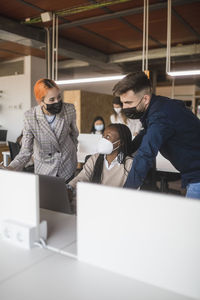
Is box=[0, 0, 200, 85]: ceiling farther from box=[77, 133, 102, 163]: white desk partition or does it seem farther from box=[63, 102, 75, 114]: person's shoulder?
box=[63, 102, 75, 114]: person's shoulder

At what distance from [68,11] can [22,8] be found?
2.34 feet

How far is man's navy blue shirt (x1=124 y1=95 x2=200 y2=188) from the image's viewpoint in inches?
57.8

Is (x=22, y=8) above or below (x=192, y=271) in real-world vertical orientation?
above

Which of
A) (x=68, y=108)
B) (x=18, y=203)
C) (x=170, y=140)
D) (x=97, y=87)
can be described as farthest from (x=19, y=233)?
(x=97, y=87)

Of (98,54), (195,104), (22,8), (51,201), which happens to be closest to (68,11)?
(22,8)

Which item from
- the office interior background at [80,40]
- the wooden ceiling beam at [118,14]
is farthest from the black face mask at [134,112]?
the wooden ceiling beam at [118,14]

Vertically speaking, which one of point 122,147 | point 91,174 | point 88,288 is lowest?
point 88,288

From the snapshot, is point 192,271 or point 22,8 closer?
point 192,271

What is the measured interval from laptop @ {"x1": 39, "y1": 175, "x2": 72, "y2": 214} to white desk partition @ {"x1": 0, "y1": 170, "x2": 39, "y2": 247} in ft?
0.97

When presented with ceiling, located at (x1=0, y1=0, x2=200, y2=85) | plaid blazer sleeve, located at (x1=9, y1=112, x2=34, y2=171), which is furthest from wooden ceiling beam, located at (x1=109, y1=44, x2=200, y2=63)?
plaid blazer sleeve, located at (x1=9, y1=112, x2=34, y2=171)

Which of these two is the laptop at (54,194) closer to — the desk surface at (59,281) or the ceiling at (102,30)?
the desk surface at (59,281)

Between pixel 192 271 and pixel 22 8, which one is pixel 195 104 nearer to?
pixel 22 8

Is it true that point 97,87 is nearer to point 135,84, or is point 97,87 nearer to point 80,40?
point 80,40

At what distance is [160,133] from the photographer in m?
1.46
